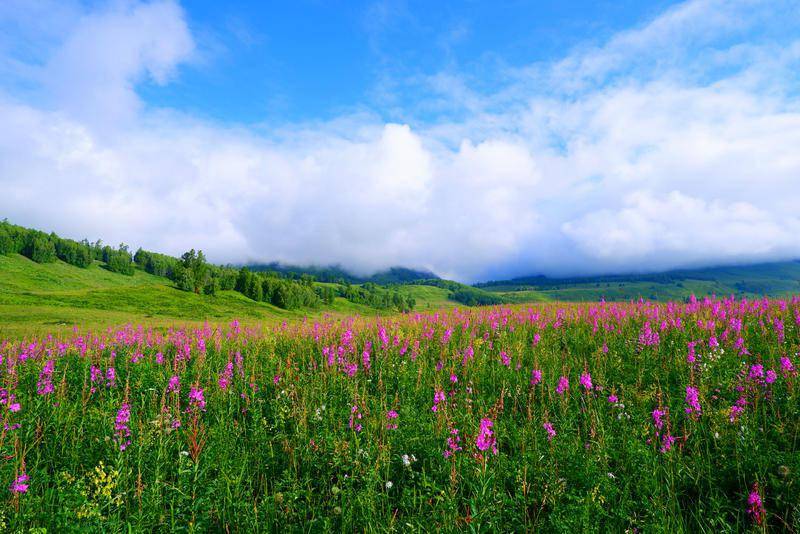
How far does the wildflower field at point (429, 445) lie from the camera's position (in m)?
3.41

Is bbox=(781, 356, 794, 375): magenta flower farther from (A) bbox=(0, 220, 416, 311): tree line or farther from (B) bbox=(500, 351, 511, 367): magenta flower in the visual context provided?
(A) bbox=(0, 220, 416, 311): tree line

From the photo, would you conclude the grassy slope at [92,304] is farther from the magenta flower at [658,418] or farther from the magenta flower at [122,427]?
the magenta flower at [658,418]

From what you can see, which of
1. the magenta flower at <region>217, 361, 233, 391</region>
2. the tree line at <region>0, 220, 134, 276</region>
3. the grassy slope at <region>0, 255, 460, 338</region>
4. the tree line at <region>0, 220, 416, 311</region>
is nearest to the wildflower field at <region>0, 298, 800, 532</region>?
the magenta flower at <region>217, 361, 233, 391</region>

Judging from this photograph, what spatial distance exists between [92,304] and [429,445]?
75764 millimetres

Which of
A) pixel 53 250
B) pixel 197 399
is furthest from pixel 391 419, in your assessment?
pixel 53 250

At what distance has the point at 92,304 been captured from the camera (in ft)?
197

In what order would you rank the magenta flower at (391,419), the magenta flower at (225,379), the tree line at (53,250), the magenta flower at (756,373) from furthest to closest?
the tree line at (53,250) → the magenta flower at (225,379) → the magenta flower at (756,373) → the magenta flower at (391,419)

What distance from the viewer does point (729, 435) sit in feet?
14.2

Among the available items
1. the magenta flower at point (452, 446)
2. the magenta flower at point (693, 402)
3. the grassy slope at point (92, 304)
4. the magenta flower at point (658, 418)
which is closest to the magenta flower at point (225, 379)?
the magenta flower at point (452, 446)

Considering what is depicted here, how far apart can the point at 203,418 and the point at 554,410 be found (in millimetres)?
5469

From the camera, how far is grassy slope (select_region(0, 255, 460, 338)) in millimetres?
38406

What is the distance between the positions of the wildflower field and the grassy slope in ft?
22.8

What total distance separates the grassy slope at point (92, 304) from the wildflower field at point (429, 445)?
6.96 m

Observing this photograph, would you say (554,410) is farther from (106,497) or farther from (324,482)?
(106,497)
